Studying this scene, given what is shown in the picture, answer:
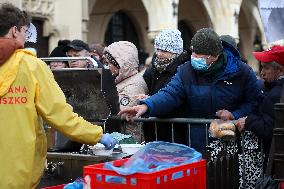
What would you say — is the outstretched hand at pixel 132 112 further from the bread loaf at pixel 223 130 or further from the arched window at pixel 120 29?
the arched window at pixel 120 29

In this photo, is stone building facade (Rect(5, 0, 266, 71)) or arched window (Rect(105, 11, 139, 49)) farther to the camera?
arched window (Rect(105, 11, 139, 49))

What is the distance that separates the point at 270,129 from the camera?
13.7 ft

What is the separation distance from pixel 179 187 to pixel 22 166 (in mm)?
969

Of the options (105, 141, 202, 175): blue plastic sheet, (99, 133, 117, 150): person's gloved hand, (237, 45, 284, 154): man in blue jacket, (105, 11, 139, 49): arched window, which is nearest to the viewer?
(105, 141, 202, 175): blue plastic sheet

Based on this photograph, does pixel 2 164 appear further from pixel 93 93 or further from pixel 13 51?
pixel 93 93

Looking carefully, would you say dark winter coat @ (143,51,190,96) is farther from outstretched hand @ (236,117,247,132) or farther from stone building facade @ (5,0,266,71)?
stone building facade @ (5,0,266,71)

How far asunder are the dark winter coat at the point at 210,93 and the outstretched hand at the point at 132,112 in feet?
0.20

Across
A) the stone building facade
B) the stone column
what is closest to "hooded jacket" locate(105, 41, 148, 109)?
the stone building facade

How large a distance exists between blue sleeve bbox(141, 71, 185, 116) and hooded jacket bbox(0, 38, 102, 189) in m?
1.11

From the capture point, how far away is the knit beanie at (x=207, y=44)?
453 centimetres

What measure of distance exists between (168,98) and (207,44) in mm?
538

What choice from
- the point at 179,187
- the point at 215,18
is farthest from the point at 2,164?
the point at 215,18

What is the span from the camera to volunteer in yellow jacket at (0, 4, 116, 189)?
3650mm

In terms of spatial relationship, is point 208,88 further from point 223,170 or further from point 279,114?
point 279,114
